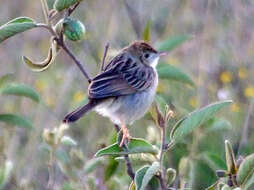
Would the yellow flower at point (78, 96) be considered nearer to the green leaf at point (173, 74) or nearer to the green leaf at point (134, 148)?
the green leaf at point (173, 74)

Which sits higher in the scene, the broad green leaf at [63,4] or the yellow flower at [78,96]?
the broad green leaf at [63,4]

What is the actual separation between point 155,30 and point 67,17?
5099 mm

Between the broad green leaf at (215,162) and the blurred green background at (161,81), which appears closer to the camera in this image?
the broad green leaf at (215,162)

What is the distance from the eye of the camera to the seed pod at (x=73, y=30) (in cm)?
272

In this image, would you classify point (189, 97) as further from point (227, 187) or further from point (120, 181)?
point (227, 187)

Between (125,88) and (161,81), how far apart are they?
2.14 meters

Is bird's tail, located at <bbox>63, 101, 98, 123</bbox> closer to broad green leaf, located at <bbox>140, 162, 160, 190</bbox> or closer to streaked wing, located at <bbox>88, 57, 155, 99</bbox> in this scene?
streaked wing, located at <bbox>88, 57, 155, 99</bbox>

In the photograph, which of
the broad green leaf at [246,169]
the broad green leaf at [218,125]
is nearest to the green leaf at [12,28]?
the broad green leaf at [246,169]

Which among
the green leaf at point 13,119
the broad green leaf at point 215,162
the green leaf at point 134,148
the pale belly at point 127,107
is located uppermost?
the green leaf at point 13,119

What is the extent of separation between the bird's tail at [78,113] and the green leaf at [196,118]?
3.46ft

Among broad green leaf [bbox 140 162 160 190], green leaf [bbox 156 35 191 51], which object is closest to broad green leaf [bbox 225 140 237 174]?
broad green leaf [bbox 140 162 160 190]

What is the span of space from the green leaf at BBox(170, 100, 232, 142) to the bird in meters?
1.12

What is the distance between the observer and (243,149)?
17.1 feet

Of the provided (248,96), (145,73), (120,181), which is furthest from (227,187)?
(248,96)
